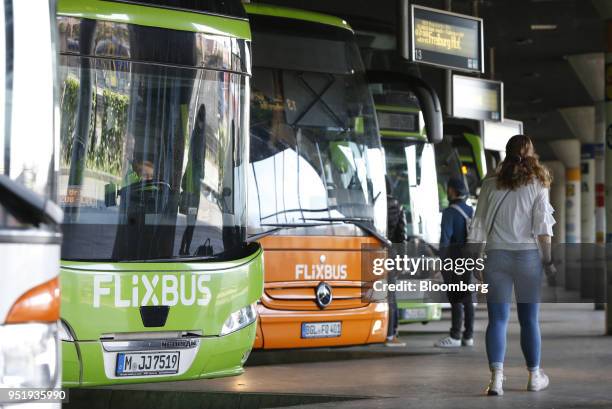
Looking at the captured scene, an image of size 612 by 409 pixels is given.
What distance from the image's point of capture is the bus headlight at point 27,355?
13.9 feet

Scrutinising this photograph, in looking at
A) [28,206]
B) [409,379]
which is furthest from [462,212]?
[28,206]

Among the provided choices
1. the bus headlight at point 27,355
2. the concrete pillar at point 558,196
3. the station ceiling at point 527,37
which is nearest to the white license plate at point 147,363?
the bus headlight at point 27,355

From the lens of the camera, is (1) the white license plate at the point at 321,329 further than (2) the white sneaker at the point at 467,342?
No

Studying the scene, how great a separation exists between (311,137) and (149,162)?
336cm

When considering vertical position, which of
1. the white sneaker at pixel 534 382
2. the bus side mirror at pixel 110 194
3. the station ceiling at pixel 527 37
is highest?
the station ceiling at pixel 527 37

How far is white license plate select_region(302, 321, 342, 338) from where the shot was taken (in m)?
11.6

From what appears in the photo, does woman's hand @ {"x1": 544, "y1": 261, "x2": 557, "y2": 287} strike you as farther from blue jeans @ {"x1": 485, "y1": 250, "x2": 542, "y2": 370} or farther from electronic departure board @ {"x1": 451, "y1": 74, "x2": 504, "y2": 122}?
electronic departure board @ {"x1": 451, "y1": 74, "x2": 504, "y2": 122}

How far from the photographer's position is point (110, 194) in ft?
28.0

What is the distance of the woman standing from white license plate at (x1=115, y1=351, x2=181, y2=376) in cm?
250

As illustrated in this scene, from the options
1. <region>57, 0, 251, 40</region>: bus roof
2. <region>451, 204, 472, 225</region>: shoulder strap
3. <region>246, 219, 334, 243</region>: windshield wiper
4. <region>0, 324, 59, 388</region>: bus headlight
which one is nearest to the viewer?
<region>0, 324, 59, 388</region>: bus headlight

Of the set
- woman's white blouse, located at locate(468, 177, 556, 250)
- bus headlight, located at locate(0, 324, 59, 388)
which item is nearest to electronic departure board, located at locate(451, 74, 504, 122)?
woman's white blouse, located at locate(468, 177, 556, 250)

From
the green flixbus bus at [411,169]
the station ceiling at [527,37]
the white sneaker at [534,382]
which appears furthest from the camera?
the station ceiling at [527,37]

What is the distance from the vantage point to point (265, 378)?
1155 centimetres

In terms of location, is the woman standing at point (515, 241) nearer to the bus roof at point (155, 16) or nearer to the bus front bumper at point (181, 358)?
the bus front bumper at point (181, 358)
